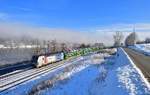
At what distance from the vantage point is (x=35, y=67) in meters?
53.4

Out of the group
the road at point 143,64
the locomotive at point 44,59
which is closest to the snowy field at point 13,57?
the locomotive at point 44,59

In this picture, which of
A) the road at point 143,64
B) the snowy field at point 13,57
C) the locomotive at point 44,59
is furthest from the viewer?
the snowy field at point 13,57

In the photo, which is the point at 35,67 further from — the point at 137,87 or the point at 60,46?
the point at 60,46

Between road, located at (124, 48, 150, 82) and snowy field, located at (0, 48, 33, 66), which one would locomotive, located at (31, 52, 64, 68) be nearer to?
snowy field, located at (0, 48, 33, 66)

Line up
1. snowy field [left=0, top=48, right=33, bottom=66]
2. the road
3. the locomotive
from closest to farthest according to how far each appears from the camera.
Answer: the road < the locomotive < snowy field [left=0, top=48, right=33, bottom=66]

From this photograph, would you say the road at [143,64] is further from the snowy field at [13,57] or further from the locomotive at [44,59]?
the snowy field at [13,57]

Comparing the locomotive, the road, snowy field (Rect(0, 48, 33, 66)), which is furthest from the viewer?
snowy field (Rect(0, 48, 33, 66))

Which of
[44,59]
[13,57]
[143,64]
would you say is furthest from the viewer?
[13,57]

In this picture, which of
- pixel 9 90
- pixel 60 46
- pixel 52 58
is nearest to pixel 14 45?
pixel 60 46

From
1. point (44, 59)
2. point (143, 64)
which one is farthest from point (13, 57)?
point (143, 64)

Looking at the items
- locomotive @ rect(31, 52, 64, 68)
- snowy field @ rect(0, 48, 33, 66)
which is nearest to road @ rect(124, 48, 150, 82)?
locomotive @ rect(31, 52, 64, 68)

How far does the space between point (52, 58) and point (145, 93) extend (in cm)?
5259

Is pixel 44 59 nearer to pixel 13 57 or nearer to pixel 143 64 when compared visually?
pixel 143 64

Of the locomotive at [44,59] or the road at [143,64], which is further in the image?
the locomotive at [44,59]
